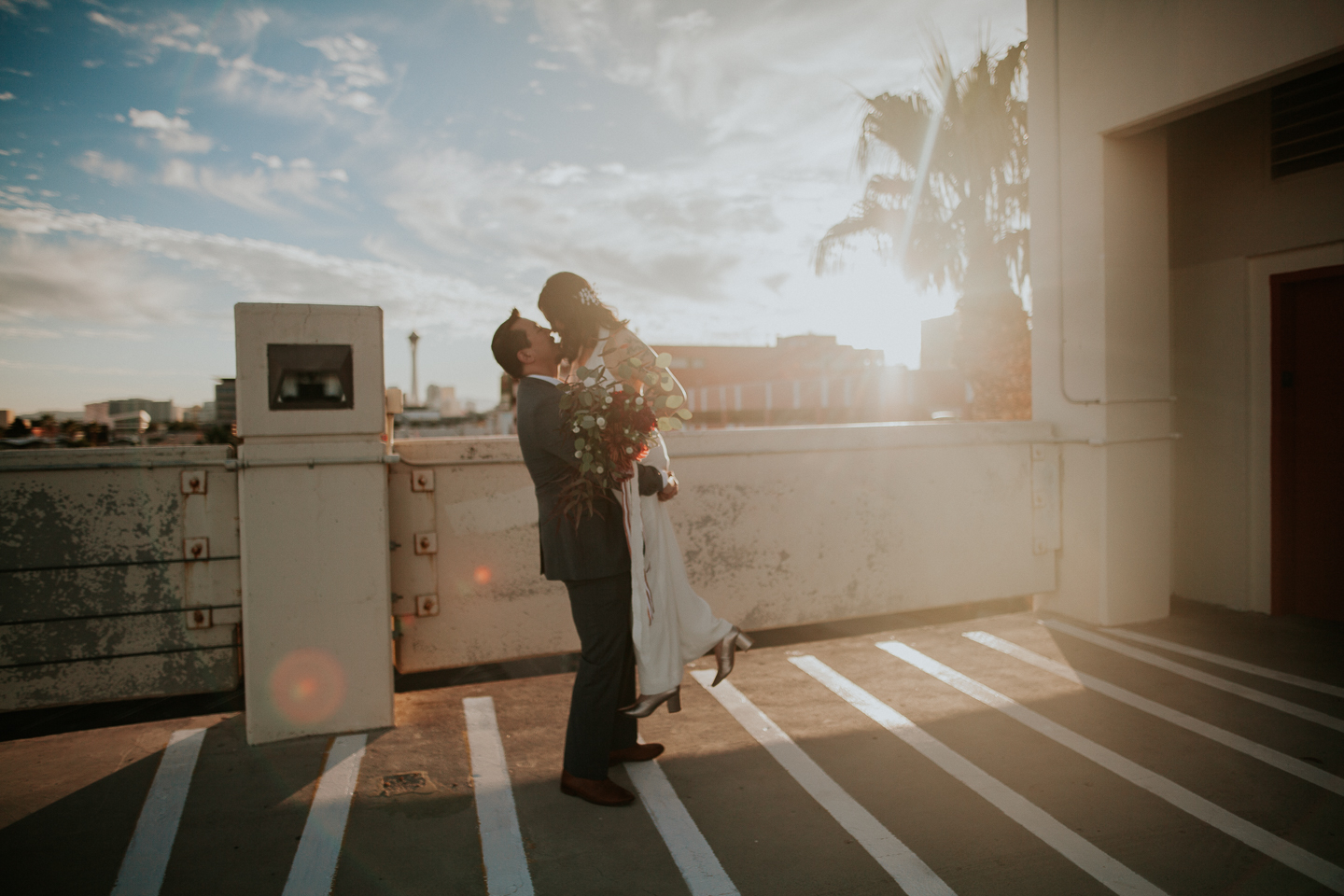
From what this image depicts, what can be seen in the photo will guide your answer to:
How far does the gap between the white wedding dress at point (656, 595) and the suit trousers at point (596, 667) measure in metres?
0.07

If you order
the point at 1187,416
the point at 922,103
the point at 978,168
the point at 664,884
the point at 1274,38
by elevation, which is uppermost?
the point at 922,103

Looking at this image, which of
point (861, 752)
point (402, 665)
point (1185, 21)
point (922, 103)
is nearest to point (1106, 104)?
point (1185, 21)

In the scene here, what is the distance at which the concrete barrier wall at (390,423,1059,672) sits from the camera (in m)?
4.41

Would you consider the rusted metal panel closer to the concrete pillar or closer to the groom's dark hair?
the concrete pillar

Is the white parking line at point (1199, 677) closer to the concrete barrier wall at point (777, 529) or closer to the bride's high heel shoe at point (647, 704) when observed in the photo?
the concrete barrier wall at point (777, 529)

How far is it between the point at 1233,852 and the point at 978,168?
37.3 feet

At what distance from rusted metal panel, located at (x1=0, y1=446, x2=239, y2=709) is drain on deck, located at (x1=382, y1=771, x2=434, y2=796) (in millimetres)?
1490

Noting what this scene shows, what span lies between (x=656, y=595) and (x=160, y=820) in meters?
2.18

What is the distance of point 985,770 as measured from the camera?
10.9ft

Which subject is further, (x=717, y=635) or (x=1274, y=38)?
(x=1274, y=38)

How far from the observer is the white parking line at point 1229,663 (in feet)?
13.9

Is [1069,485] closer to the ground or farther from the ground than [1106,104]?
closer to the ground

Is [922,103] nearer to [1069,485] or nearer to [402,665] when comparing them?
[1069,485]

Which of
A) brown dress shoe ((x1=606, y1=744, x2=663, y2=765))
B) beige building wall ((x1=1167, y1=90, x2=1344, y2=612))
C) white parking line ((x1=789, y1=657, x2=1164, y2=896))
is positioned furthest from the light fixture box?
beige building wall ((x1=1167, y1=90, x2=1344, y2=612))
